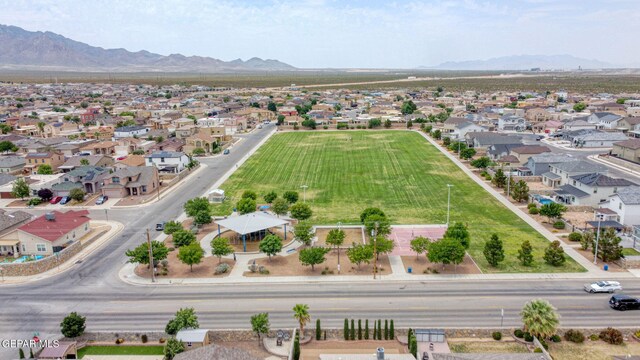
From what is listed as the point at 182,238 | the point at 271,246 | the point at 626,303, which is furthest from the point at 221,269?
the point at 626,303

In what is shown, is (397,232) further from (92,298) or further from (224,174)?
(224,174)

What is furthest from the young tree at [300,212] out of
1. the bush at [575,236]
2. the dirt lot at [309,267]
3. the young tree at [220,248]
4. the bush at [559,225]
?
the bush at [575,236]

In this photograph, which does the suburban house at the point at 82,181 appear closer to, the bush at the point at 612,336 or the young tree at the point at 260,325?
the young tree at the point at 260,325

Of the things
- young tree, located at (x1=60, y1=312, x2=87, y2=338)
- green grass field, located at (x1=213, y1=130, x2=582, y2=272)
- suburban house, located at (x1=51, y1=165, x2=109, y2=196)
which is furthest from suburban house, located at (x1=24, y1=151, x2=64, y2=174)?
young tree, located at (x1=60, y1=312, x2=87, y2=338)

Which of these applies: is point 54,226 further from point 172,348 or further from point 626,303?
point 626,303

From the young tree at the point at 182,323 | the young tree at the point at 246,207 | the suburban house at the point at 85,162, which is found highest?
the suburban house at the point at 85,162

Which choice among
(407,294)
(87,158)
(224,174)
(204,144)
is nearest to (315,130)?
(204,144)
